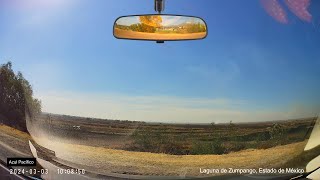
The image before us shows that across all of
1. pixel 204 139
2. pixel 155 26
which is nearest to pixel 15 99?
pixel 155 26

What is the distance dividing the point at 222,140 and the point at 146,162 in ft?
1.92

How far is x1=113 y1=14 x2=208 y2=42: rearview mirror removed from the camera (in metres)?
3.10

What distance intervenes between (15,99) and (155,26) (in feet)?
3.93

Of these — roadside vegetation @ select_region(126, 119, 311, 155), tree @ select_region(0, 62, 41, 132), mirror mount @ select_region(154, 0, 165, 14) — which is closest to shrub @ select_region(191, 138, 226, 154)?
roadside vegetation @ select_region(126, 119, 311, 155)

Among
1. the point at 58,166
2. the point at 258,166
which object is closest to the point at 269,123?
the point at 258,166

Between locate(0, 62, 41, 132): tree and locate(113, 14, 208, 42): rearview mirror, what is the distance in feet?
2.61

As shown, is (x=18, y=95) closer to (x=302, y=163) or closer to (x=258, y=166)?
(x=258, y=166)

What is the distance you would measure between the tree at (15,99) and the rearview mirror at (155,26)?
0.79m

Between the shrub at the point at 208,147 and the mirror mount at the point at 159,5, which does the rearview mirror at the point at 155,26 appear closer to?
the mirror mount at the point at 159,5

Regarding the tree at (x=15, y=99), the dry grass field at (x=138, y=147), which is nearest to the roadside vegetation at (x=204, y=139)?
the dry grass field at (x=138, y=147)

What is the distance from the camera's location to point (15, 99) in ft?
10.9

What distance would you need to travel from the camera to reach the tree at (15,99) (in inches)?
128

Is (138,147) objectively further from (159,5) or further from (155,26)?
(159,5)

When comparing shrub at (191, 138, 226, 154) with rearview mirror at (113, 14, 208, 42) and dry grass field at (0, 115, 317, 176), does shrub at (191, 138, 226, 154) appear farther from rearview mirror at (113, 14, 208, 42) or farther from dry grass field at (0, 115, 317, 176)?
rearview mirror at (113, 14, 208, 42)
